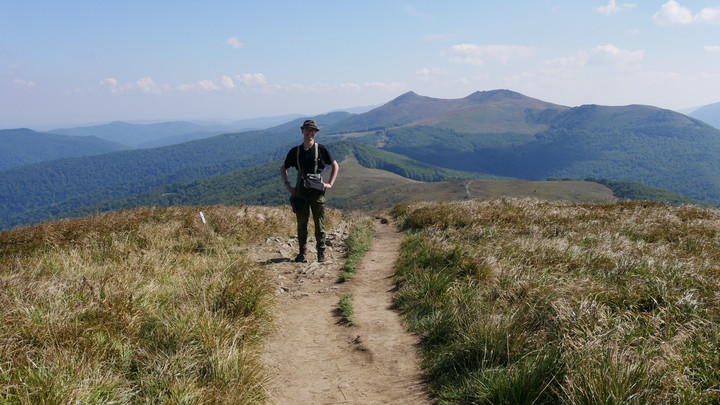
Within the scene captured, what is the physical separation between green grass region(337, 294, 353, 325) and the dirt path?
0.11 m

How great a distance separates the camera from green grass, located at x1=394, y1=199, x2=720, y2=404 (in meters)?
3.15

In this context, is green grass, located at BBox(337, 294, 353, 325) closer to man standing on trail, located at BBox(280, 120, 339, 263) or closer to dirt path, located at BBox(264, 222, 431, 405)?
dirt path, located at BBox(264, 222, 431, 405)

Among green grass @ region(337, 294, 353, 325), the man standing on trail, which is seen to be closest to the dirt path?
green grass @ region(337, 294, 353, 325)

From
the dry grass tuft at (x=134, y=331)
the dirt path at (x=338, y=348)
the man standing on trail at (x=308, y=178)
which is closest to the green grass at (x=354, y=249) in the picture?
the dirt path at (x=338, y=348)

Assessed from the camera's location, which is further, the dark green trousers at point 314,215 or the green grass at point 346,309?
the dark green trousers at point 314,215

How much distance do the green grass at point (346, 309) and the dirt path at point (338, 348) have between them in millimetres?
110

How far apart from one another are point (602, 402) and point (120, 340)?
15.6 ft

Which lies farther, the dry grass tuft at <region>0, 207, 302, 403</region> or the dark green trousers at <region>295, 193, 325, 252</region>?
the dark green trousers at <region>295, 193, 325, 252</region>

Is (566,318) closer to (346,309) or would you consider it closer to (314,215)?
(346,309)

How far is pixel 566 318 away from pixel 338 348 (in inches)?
120

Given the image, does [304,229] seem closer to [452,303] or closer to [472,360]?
[452,303]

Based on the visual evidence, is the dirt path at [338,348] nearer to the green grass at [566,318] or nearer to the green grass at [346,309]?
the green grass at [346,309]

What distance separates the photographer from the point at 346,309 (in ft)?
20.7

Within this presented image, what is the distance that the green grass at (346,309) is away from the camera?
6059 millimetres
